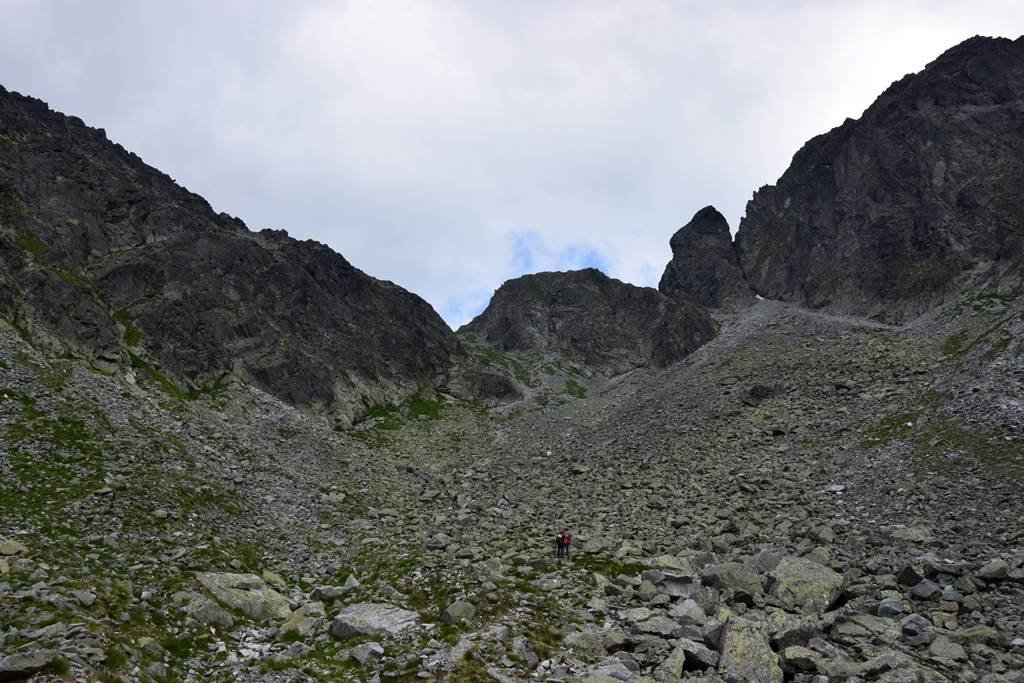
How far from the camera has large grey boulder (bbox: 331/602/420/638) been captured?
67.3 ft

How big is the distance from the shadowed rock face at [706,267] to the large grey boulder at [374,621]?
351 feet

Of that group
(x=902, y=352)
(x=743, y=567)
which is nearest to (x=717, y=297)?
(x=902, y=352)

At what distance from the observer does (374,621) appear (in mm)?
21203

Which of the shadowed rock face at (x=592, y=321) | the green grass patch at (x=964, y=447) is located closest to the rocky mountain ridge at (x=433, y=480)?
the green grass patch at (x=964, y=447)

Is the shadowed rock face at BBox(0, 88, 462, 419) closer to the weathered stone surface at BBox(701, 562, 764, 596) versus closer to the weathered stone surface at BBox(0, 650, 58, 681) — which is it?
the weathered stone surface at BBox(0, 650, 58, 681)

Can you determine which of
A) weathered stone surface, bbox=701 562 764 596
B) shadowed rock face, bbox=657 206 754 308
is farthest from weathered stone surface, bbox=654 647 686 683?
shadowed rock face, bbox=657 206 754 308

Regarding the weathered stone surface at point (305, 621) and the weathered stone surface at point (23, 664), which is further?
the weathered stone surface at point (305, 621)

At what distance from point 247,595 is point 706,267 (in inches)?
4808

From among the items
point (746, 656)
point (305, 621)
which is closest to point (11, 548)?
point (305, 621)

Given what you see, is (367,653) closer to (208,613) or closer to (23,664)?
(208,613)

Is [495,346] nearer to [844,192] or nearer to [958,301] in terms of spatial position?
[844,192]

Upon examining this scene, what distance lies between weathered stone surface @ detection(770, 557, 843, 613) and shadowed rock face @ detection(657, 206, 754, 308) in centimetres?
9982

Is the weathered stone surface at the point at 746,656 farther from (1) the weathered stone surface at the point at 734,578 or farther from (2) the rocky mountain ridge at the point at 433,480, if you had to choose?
(1) the weathered stone surface at the point at 734,578

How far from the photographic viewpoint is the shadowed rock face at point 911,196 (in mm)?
77938
